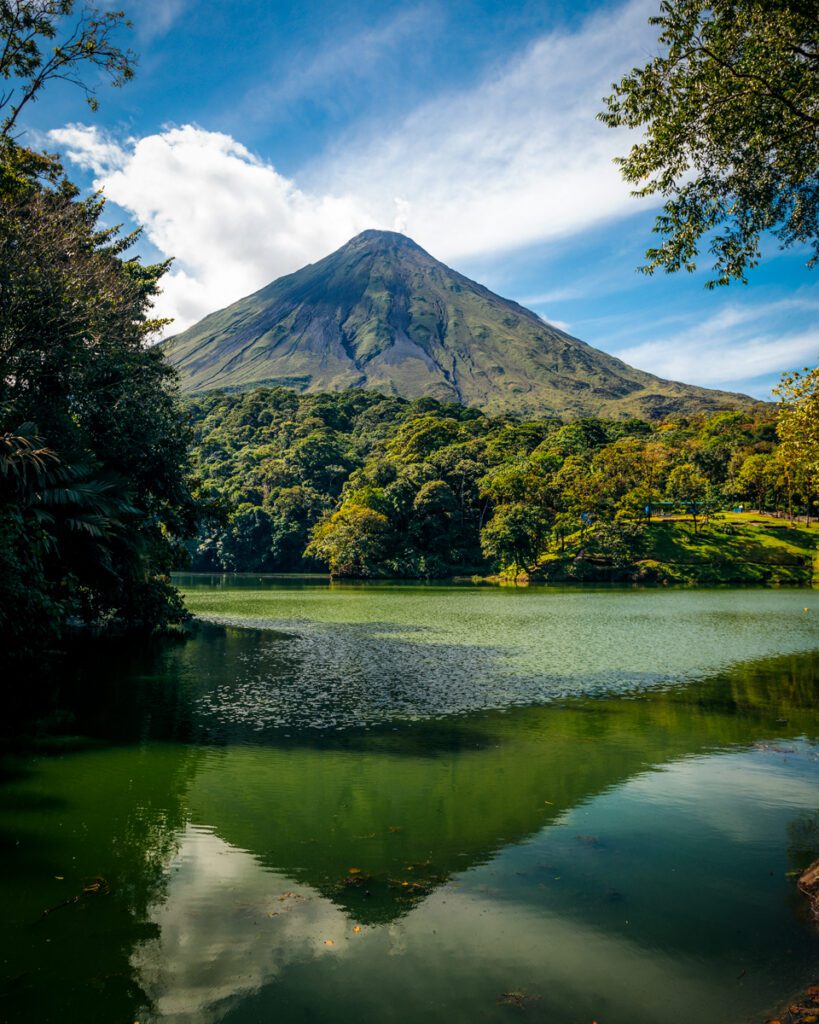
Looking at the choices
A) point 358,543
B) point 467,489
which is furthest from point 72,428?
point 467,489

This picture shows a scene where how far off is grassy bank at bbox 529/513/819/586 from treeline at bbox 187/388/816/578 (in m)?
1.37

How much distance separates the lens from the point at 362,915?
555cm

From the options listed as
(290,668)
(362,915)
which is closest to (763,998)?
(362,915)

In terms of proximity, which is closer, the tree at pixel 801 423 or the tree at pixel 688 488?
the tree at pixel 801 423

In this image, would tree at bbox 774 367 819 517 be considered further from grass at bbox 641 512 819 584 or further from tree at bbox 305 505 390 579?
tree at bbox 305 505 390 579

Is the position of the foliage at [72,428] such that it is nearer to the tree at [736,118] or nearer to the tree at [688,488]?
the tree at [736,118]

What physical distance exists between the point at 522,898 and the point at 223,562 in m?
87.0

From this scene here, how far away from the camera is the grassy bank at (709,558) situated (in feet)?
197

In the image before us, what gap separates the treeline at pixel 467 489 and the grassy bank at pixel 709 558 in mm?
1367

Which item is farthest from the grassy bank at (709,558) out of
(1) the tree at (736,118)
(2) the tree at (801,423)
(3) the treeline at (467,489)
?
(1) the tree at (736,118)

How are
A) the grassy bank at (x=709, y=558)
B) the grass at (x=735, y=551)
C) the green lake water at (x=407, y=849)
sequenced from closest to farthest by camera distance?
the green lake water at (x=407, y=849), the grass at (x=735, y=551), the grassy bank at (x=709, y=558)

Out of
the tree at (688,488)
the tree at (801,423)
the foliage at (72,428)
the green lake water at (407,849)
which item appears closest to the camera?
the green lake water at (407,849)

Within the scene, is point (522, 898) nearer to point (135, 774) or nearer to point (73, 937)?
point (73, 937)

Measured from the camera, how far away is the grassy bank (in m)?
60.1
